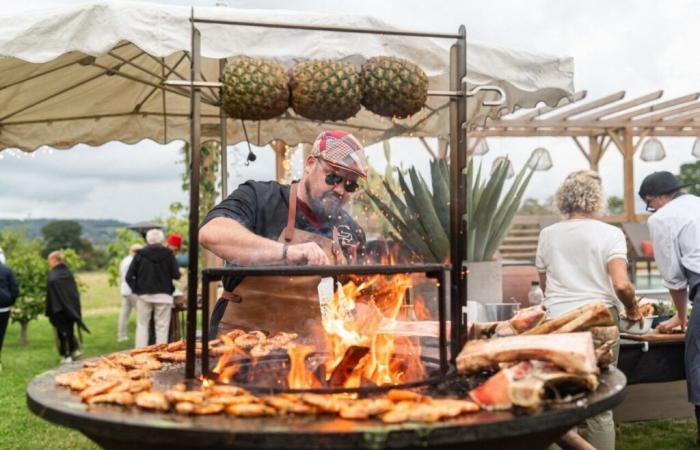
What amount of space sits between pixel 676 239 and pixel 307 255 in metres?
3.49

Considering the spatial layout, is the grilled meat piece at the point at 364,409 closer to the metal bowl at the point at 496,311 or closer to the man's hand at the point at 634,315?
the metal bowl at the point at 496,311

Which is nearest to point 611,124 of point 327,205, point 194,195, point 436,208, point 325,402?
point 436,208

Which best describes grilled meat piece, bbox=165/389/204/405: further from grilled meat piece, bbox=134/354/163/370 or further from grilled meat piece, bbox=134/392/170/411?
grilled meat piece, bbox=134/354/163/370

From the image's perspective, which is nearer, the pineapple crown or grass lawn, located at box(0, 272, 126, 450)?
the pineapple crown

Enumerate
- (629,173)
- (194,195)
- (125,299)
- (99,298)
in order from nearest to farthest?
(194,195) → (125,299) → (629,173) → (99,298)

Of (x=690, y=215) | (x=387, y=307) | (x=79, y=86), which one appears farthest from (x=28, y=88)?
(x=690, y=215)

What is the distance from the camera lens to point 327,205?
11.0 ft

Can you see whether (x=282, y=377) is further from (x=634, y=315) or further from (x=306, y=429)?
(x=634, y=315)

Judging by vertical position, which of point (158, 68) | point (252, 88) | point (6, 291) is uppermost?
point (158, 68)

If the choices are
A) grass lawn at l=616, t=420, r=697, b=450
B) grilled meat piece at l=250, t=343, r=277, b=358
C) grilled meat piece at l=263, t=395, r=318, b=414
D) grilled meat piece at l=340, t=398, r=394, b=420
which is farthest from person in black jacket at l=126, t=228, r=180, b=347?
grilled meat piece at l=340, t=398, r=394, b=420

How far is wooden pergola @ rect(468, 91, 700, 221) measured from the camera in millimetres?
14617

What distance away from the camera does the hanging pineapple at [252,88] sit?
252cm

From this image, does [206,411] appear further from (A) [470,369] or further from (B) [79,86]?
(B) [79,86]

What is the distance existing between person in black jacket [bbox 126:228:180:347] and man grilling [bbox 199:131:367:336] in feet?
24.1
